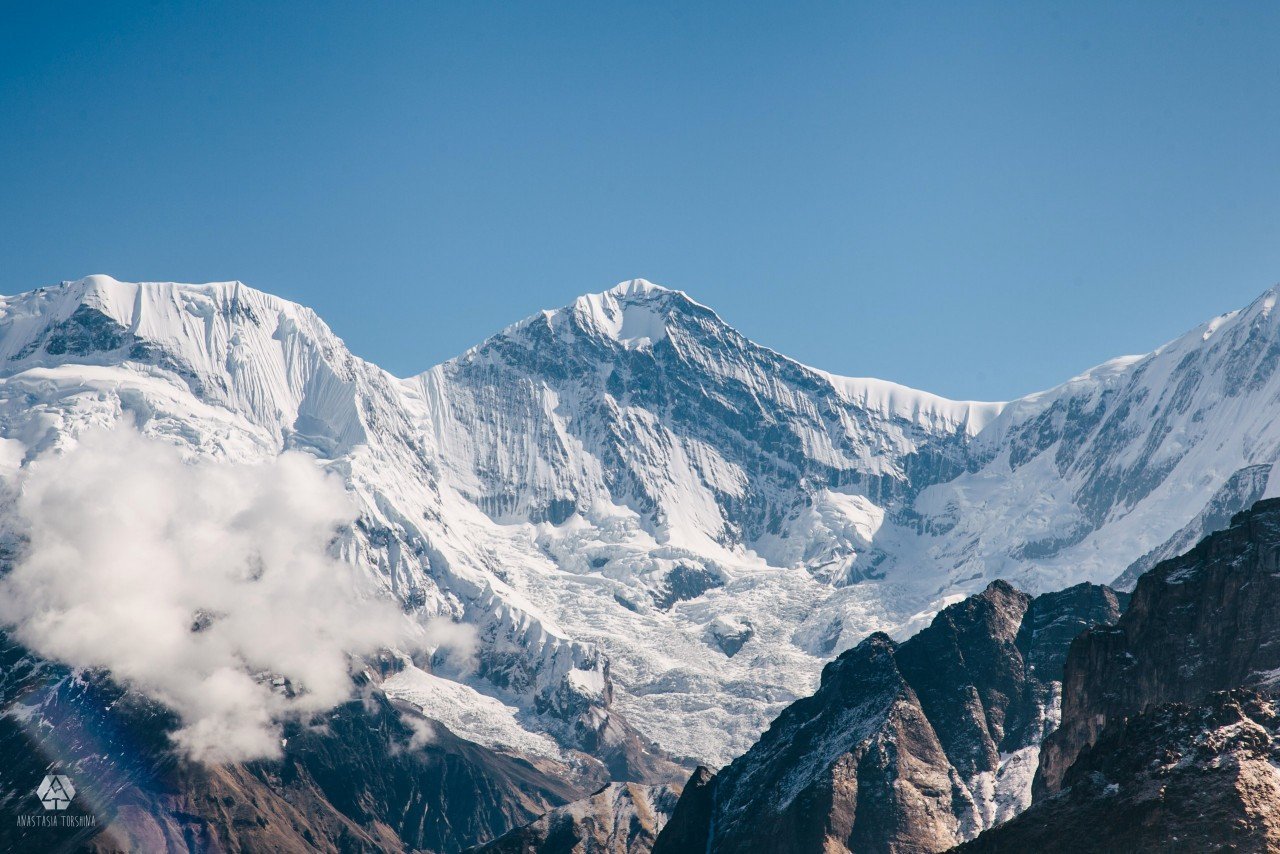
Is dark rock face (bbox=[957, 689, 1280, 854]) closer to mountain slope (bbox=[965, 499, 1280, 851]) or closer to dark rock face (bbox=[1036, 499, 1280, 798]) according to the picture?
mountain slope (bbox=[965, 499, 1280, 851])

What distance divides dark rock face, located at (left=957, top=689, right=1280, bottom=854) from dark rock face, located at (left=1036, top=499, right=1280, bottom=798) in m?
44.3

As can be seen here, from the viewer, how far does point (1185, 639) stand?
164875 millimetres

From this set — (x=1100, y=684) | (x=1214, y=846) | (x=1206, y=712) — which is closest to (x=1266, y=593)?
(x=1100, y=684)

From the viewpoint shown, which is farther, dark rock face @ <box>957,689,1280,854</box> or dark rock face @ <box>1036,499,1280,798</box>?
dark rock face @ <box>1036,499,1280,798</box>

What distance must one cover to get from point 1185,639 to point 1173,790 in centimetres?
7136

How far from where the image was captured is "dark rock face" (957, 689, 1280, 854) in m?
93.2

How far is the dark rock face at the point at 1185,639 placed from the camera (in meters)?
156

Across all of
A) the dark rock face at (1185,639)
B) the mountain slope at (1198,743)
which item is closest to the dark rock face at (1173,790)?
the mountain slope at (1198,743)

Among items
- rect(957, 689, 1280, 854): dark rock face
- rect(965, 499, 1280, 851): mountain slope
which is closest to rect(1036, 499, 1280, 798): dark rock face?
rect(965, 499, 1280, 851): mountain slope

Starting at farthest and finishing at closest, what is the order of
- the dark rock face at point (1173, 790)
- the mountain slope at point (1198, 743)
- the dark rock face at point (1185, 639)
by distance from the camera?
the dark rock face at point (1185, 639), the mountain slope at point (1198, 743), the dark rock face at point (1173, 790)

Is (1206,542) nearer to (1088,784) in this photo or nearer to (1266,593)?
(1266,593)

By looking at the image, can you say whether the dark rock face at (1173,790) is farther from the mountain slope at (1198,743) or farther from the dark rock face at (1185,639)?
the dark rock face at (1185,639)

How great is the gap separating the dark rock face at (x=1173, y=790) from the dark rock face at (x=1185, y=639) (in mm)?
44315

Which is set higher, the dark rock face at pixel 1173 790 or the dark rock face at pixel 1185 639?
the dark rock face at pixel 1185 639
